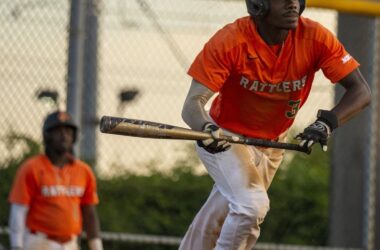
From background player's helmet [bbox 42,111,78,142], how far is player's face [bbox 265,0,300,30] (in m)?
3.07

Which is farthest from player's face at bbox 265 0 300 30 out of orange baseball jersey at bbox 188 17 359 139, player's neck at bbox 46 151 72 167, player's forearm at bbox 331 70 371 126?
player's neck at bbox 46 151 72 167

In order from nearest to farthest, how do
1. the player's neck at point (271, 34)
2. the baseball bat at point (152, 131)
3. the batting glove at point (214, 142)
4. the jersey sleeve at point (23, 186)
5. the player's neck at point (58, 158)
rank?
the baseball bat at point (152, 131)
the batting glove at point (214, 142)
the player's neck at point (271, 34)
the jersey sleeve at point (23, 186)
the player's neck at point (58, 158)

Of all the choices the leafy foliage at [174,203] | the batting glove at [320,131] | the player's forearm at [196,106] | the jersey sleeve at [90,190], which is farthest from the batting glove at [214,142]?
the leafy foliage at [174,203]

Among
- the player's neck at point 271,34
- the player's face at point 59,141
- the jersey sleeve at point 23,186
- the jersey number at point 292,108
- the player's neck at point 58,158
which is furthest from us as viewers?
the player's neck at point 58,158

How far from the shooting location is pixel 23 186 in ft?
36.7

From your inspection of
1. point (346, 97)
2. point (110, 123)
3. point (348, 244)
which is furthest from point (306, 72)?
point (348, 244)

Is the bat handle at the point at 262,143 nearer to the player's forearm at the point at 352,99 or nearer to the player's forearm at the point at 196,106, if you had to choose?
the player's forearm at the point at 196,106

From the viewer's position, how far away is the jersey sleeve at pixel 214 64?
8.10m

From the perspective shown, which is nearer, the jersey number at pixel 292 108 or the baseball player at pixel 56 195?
the jersey number at pixel 292 108

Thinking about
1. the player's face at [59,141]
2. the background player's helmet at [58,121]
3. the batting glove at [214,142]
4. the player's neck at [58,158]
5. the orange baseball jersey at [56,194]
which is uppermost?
the batting glove at [214,142]

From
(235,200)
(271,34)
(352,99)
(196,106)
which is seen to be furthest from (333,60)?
(235,200)

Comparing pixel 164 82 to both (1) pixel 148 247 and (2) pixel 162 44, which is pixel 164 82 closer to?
(2) pixel 162 44

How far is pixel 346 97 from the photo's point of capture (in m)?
8.34

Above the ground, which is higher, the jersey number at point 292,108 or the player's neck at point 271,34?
the player's neck at point 271,34
